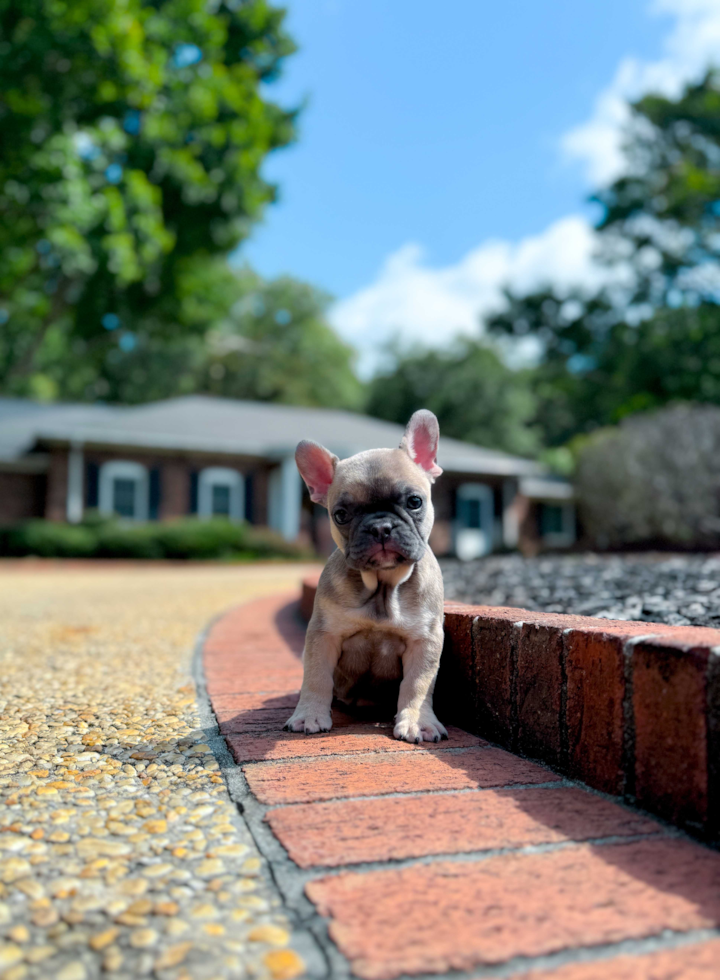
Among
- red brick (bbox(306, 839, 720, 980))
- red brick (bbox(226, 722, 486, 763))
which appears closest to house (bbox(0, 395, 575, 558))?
red brick (bbox(226, 722, 486, 763))

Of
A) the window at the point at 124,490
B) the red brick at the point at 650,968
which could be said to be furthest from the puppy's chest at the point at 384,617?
the window at the point at 124,490

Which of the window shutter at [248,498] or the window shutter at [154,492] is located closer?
the window shutter at [154,492]

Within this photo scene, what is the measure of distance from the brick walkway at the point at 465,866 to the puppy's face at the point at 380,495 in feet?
2.43

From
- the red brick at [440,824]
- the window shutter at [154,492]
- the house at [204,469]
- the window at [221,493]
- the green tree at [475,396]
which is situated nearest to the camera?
the red brick at [440,824]

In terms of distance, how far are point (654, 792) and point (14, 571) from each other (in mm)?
16430

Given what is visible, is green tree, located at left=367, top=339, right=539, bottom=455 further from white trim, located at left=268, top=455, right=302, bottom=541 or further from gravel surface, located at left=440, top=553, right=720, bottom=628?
gravel surface, located at left=440, top=553, right=720, bottom=628

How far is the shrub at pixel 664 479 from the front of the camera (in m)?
18.5

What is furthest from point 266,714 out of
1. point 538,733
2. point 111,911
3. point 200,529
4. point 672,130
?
point 672,130

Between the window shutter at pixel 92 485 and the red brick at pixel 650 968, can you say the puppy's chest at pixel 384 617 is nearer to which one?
the red brick at pixel 650 968

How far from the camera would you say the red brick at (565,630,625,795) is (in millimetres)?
2082

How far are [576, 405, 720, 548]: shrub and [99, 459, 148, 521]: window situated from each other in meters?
14.3

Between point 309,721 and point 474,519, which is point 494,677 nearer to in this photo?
point 309,721

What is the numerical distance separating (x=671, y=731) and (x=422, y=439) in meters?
1.52

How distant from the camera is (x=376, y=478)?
2746 millimetres
